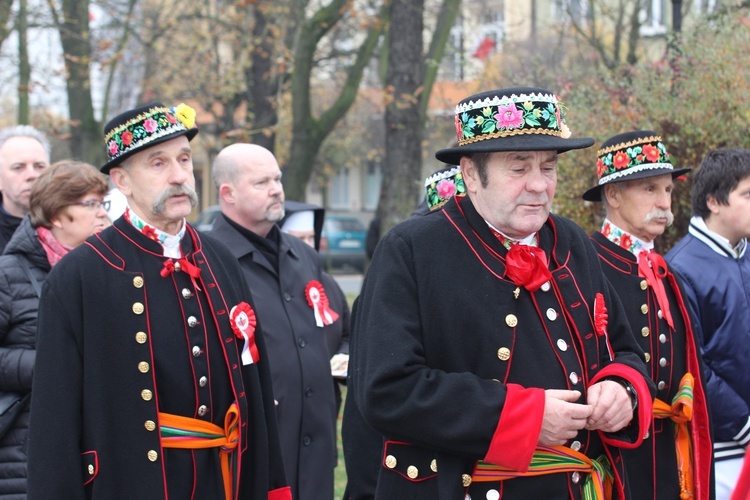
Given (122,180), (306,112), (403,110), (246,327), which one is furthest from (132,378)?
(306,112)

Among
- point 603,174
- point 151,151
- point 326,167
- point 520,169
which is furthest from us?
point 326,167

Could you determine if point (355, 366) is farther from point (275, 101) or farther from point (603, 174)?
point (275, 101)

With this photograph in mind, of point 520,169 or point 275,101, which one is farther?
point 275,101

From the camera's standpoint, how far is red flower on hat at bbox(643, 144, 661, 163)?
4.33 m

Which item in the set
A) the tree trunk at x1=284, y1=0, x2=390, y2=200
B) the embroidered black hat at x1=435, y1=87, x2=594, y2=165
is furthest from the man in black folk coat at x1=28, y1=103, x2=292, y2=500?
the tree trunk at x1=284, y1=0, x2=390, y2=200

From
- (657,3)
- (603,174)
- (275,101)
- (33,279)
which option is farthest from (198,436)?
(657,3)

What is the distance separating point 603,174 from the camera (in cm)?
445

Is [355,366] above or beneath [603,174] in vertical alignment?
beneath

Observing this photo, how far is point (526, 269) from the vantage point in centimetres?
312

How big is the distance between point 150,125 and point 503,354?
173 centimetres

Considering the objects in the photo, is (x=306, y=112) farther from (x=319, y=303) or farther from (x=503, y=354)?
(x=503, y=354)

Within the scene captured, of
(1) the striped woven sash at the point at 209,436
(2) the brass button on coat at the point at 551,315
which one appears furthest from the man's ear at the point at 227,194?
(2) the brass button on coat at the point at 551,315

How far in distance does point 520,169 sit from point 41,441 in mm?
1986

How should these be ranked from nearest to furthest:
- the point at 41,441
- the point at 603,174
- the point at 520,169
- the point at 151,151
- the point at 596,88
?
the point at 520,169 < the point at 41,441 < the point at 151,151 < the point at 603,174 < the point at 596,88
